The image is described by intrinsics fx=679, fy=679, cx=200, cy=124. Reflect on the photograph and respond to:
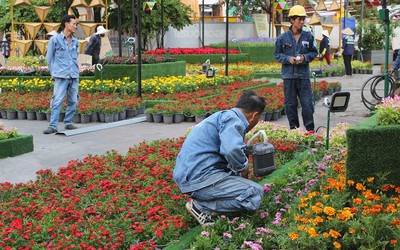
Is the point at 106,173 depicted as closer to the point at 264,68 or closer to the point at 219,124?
Result: the point at 219,124

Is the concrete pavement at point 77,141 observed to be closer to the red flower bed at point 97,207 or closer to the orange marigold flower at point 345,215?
the red flower bed at point 97,207

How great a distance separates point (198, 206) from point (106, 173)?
2.07 m

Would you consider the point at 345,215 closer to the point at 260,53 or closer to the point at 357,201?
the point at 357,201

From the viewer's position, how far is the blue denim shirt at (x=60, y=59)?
10.9m

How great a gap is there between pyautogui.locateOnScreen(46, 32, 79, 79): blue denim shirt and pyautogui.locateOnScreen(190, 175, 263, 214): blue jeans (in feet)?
20.3

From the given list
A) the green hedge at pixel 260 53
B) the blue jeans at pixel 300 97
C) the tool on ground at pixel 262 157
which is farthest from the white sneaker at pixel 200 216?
the green hedge at pixel 260 53

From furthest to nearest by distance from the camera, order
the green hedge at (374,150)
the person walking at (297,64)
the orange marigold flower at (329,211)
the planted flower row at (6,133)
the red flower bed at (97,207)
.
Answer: the person walking at (297,64) < the planted flower row at (6,133) < the green hedge at (374,150) < the red flower bed at (97,207) < the orange marigold flower at (329,211)

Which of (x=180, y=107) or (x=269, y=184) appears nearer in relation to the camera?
(x=269, y=184)

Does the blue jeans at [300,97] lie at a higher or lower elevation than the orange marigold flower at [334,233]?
higher

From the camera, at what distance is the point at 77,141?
10.1 m

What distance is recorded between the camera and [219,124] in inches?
201

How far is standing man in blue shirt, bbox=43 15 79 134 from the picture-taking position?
1086 centimetres

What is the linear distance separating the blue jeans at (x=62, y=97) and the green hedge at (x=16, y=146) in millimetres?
1760

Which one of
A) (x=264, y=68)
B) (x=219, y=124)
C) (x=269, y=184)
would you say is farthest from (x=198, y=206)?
(x=264, y=68)
